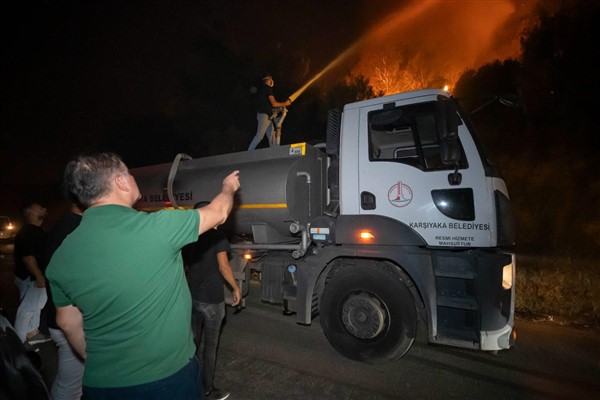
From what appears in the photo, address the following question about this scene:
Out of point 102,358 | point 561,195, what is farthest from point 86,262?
point 561,195

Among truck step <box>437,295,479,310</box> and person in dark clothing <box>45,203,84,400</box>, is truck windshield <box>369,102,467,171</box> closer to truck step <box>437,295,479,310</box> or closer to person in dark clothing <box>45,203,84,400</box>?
truck step <box>437,295,479,310</box>

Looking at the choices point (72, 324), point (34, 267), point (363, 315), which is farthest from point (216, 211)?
point (34, 267)

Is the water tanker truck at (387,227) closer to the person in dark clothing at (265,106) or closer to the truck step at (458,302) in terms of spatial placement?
the truck step at (458,302)

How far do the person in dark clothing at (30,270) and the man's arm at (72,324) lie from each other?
10.4ft

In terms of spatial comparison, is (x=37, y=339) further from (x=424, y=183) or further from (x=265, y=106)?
(x=424, y=183)

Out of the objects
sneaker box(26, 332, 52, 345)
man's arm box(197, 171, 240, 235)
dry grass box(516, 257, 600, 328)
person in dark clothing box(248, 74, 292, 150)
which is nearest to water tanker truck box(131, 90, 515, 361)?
person in dark clothing box(248, 74, 292, 150)

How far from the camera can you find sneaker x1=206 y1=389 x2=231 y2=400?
343cm

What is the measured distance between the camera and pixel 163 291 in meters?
1.72

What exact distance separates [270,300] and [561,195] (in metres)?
9.77

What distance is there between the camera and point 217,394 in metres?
3.47

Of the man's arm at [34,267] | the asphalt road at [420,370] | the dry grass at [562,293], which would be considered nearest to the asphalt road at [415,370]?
the asphalt road at [420,370]

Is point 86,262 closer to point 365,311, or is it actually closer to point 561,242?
point 365,311

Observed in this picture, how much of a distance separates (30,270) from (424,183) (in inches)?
203

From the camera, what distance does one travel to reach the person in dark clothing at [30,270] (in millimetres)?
4570
